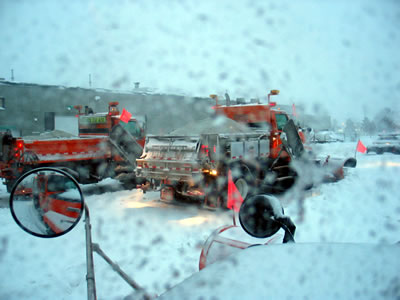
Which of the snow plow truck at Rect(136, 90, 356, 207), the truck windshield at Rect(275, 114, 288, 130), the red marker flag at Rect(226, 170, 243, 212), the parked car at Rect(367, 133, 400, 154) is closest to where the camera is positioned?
the red marker flag at Rect(226, 170, 243, 212)

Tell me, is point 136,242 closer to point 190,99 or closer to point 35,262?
point 35,262

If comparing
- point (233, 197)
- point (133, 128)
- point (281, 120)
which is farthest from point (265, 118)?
point (133, 128)

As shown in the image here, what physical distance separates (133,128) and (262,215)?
9397mm

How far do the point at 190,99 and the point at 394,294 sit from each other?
Answer: 18052 millimetres

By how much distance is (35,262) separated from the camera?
404 centimetres

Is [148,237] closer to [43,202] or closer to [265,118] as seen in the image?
[43,202]

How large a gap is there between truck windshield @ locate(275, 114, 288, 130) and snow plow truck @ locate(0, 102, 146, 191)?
4222 millimetres

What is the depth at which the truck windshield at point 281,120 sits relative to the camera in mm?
9860

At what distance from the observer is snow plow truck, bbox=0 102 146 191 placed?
25.5 ft

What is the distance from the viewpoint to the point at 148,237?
217 inches

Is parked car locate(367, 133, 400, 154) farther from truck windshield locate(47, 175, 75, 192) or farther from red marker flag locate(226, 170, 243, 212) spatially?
truck windshield locate(47, 175, 75, 192)

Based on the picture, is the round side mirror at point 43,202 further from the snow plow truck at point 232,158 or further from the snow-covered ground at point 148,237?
the snow plow truck at point 232,158

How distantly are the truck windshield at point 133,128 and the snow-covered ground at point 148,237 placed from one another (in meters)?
2.98

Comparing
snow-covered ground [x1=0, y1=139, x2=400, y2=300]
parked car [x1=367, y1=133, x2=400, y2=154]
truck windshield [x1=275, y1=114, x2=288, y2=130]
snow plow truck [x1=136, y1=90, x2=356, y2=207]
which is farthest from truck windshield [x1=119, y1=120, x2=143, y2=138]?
parked car [x1=367, y1=133, x2=400, y2=154]
